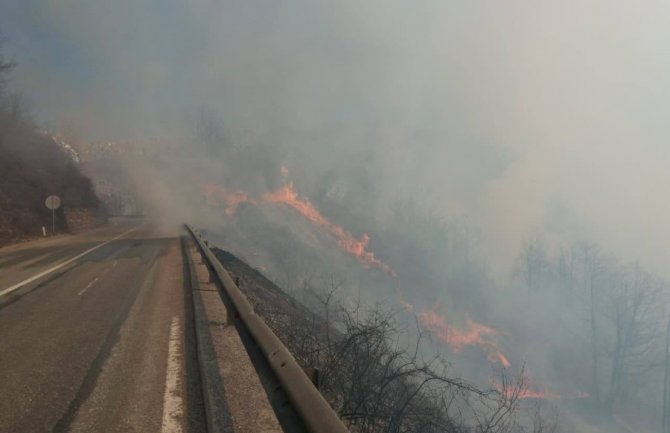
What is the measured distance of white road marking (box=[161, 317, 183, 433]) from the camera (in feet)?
11.1

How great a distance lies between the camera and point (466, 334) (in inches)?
3214

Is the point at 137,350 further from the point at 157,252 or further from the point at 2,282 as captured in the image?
the point at 157,252

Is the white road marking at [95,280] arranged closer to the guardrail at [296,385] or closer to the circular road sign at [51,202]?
the guardrail at [296,385]

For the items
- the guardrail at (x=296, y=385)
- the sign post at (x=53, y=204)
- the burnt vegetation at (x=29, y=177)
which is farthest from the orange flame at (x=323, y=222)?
the guardrail at (x=296, y=385)

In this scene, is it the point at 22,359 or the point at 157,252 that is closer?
the point at 22,359

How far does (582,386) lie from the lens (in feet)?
216

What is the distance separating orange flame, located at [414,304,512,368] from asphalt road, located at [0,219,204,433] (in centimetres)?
6565

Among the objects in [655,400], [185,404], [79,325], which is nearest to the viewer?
[185,404]

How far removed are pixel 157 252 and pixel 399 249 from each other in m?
89.8

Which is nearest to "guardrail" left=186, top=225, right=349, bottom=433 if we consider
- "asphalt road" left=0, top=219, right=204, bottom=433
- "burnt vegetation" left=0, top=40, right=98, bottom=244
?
"asphalt road" left=0, top=219, right=204, bottom=433

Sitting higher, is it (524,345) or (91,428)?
(91,428)

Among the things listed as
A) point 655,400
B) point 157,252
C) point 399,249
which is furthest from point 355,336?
point 399,249

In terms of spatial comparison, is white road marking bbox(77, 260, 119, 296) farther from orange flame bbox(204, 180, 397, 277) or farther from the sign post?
orange flame bbox(204, 180, 397, 277)

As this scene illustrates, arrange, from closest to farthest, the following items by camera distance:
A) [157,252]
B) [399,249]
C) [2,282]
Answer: [2,282]
[157,252]
[399,249]
